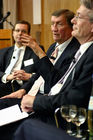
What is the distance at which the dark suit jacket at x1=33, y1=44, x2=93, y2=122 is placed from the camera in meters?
1.99

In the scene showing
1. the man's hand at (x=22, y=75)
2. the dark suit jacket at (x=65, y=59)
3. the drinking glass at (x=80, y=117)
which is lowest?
the man's hand at (x=22, y=75)

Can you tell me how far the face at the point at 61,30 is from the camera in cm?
310

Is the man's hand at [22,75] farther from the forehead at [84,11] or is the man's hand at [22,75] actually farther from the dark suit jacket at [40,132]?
the dark suit jacket at [40,132]

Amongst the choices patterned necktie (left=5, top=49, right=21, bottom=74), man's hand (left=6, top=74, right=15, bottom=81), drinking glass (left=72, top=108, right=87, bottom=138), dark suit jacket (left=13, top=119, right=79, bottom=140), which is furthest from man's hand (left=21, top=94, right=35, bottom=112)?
patterned necktie (left=5, top=49, right=21, bottom=74)

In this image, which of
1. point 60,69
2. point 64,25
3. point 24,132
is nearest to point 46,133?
point 24,132

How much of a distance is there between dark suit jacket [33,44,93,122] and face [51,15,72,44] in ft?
3.08

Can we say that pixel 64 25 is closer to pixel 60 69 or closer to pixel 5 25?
pixel 60 69

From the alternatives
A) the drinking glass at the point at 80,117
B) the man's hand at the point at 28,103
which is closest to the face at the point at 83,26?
the man's hand at the point at 28,103

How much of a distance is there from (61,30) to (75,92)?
128cm

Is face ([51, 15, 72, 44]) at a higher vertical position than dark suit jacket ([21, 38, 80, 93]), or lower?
higher

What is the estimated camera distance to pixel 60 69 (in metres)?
2.83

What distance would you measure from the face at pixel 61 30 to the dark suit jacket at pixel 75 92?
3.08 ft

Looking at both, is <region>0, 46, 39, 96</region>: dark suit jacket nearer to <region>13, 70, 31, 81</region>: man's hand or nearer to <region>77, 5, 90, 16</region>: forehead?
<region>13, 70, 31, 81</region>: man's hand

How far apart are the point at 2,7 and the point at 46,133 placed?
23.0 feet
